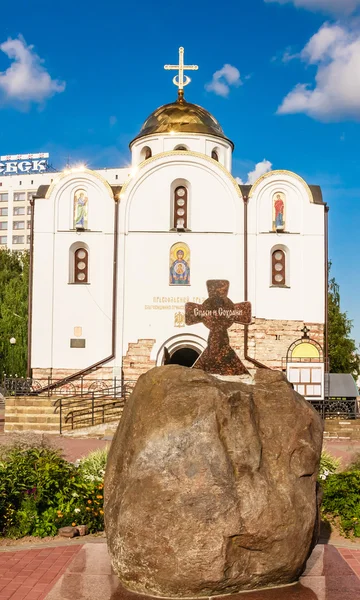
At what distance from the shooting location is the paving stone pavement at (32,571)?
639 cm

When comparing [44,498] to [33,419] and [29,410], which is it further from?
[29,410]

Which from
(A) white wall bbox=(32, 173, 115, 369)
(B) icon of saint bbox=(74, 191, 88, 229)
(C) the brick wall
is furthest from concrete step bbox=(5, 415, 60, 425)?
(B) icon of saint bbox=(74, 191, 88, 229)

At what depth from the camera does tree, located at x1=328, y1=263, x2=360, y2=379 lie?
33719 mm

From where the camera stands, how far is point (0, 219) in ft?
263

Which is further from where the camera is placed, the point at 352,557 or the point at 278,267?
the point at 278,267

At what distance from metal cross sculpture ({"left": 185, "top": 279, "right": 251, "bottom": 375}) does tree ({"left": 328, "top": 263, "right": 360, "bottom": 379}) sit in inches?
1010

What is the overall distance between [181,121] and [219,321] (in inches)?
843

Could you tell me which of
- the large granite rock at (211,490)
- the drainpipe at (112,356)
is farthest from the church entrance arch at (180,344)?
the large granite rock at (211,490)

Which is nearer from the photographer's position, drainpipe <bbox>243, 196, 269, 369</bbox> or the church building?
Result: drainpipe <bbox>243, 196, 269, 369</bbox>

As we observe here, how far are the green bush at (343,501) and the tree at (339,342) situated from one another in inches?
950

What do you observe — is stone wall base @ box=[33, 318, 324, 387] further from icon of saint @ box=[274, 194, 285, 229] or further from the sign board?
the sign board

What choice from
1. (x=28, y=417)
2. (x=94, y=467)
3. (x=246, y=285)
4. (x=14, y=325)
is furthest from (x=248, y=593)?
(x=14, y=325)

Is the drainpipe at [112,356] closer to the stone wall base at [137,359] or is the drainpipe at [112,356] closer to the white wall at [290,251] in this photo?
the stone wall base at [137,359]

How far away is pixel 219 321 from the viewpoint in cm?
845
